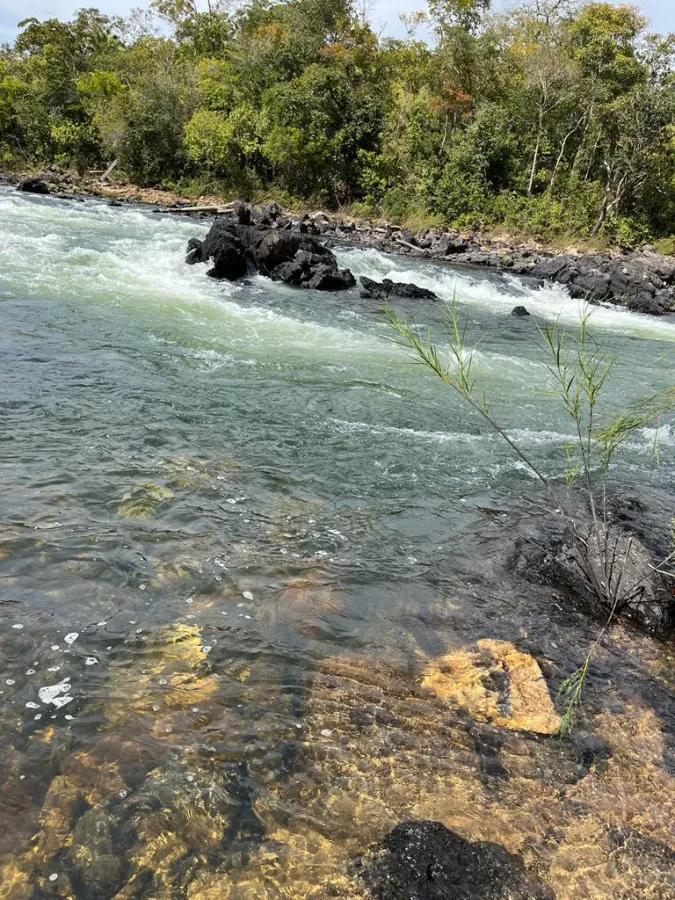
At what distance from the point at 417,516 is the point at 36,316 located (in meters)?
7.34

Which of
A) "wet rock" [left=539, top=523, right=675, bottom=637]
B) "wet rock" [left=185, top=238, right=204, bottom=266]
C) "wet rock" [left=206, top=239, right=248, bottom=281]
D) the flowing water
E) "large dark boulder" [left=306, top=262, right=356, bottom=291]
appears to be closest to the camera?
the flowing water

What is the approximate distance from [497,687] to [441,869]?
114 centimetres

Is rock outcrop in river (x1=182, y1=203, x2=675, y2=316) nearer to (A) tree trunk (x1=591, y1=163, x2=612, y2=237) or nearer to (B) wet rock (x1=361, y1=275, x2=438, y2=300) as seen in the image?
(B) wet rock (x1=361, y1=275, x2=438, y2=300)

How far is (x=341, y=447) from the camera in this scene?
6176mm

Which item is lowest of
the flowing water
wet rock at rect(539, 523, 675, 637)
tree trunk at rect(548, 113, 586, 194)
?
the flowing water

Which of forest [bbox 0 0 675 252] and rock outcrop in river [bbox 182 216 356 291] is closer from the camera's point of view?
rock outcrop in river [bbox 182 216 356 291]

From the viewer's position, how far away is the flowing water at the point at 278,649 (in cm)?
230

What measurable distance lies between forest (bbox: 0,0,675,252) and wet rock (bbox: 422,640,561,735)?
2724 centimetres

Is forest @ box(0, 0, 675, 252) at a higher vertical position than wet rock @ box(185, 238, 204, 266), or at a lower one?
higher

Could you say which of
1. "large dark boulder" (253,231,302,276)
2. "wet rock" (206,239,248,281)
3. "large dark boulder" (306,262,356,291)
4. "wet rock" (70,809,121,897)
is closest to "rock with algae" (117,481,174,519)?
"wet rock" (70,809,121,897)

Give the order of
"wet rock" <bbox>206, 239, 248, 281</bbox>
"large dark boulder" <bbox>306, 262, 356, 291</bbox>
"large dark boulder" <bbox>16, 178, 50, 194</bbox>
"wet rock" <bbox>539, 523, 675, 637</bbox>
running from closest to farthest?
"wet rock" <bbox>539, 523, 675, 637</bbox> < "wet rock" <bbox>206, 239, 248, 281</bbox> < "large dark boulder" <bbox>306, 262, 356, 291</bbox> < "large dark boulder" <bbox>16, 178, 50, 194</bbox>

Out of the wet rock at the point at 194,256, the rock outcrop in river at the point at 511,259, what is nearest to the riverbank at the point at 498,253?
the rock outcrop in river at the point at 511,259

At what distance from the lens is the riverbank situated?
61.5 ft

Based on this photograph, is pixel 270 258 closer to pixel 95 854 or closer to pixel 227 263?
pixel 227 263
